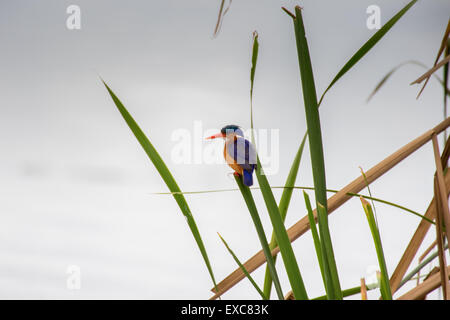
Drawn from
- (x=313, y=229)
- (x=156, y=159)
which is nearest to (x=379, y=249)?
(x=313, y=229)

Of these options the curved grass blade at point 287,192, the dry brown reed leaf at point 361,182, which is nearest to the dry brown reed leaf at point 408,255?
the dry brown reed leaf at point 361,182

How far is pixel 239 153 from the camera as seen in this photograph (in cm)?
47

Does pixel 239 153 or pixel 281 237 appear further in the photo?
pixel 239 153

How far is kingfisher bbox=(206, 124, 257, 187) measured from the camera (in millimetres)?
460

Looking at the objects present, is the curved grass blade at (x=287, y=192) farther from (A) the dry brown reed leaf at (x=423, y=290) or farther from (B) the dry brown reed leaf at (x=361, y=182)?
(A) the dry brown reed leaf at (x=423, y=290)

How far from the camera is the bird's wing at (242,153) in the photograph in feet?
1.51

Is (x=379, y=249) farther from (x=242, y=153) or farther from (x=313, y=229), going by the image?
(x=242, y=153)

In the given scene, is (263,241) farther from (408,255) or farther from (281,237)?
(408,255)

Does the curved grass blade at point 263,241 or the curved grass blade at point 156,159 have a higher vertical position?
the curved grass blade at point 156,159

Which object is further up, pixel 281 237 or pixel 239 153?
pixel 239 153

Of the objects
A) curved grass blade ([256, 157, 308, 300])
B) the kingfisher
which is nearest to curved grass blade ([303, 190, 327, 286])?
curved grass blade ([256, 157, 308, 300])

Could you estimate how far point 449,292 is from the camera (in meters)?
0.32
